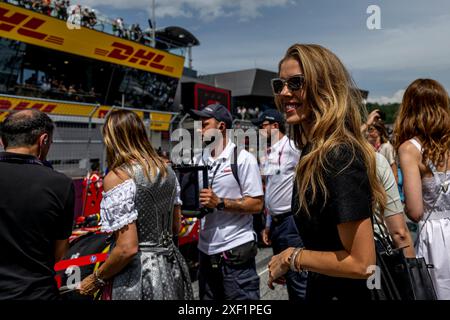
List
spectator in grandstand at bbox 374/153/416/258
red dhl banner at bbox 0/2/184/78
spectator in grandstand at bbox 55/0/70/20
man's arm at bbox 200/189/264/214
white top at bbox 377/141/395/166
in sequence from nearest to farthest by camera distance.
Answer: spectator in grandstand at bbox 374/153/416/258, man's arm at bbox 200/189/264/214, white top at bbox 377/141/395/166, red dhl banner at bbox 0/2/184/78, spectator in grandstand at bbox 55/0/70/20

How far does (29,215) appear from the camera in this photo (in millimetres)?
1966

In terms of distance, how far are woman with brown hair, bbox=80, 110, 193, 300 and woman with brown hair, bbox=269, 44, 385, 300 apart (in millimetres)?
915

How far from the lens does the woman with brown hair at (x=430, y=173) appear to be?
7.63 feet

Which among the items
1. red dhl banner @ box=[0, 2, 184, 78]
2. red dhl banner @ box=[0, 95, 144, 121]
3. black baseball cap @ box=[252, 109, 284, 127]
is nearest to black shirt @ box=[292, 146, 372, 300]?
black baseball cap @ box=[252, 109, 284, 127]

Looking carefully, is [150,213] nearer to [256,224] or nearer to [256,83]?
[256,224]

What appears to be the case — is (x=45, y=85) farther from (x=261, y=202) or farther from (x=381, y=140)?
(x=261, y=202)

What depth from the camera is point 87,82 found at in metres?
18.6

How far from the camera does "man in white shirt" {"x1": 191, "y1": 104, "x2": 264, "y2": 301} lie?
299 cm

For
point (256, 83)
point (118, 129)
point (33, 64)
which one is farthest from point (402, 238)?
point (256, 83)

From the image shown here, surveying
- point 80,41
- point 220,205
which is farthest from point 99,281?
point 80,41

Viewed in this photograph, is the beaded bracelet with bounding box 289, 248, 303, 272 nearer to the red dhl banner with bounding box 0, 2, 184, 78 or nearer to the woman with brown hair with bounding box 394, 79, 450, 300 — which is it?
the woman with brown hair with bounding box 394, 79, 450, 300

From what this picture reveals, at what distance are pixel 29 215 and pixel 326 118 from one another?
1534 millimetres

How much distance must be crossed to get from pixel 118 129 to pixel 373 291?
1704mm

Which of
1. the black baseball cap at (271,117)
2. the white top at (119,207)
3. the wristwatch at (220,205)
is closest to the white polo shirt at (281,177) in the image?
the black baseball cap at (271,117)
